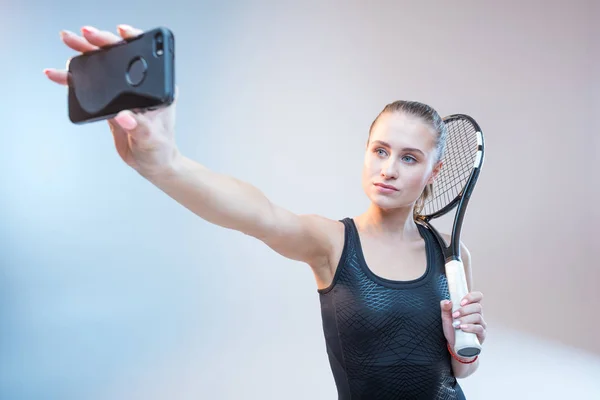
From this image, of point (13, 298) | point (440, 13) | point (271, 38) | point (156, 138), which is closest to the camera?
point (156, 138)

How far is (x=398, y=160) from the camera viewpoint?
135 centimetres

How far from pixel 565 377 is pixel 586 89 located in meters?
1.29

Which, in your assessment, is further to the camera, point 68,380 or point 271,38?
point 271,38

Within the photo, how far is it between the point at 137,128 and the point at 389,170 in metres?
0.64

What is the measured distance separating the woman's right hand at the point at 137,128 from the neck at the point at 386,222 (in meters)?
0.63

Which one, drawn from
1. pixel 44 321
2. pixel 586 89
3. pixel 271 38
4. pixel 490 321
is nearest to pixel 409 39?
pixel 271 38

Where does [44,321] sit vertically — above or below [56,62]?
below

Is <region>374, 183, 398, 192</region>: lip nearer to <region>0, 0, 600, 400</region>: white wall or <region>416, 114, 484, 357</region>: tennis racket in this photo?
<region>416, 114, 484, 357</region>: tennis racket

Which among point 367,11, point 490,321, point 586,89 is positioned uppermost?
point 367,11

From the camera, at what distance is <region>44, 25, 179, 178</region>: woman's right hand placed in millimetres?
794

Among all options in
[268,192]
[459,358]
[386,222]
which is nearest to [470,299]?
[459,358]

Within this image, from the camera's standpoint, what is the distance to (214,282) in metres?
2.58

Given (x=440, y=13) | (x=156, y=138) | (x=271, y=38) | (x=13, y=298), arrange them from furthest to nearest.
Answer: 1. (x=440, y=13)
2. (x=271, y=38)
3. (x=13, y=298)
4. (x=156, y=138)

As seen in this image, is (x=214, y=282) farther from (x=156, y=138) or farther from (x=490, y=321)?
(x=156, y=138)
